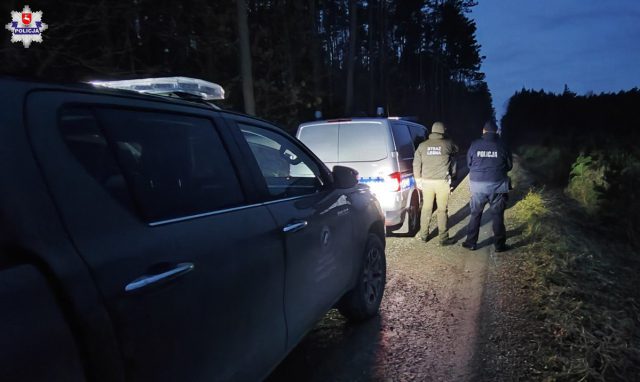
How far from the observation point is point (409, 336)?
12.8 ft

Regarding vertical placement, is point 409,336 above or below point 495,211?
below

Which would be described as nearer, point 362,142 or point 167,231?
point 167,231

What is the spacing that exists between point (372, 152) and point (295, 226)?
14.1ft

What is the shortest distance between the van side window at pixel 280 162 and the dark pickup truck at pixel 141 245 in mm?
133

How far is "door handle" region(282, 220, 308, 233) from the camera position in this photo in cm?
261

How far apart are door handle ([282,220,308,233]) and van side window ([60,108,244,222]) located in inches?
13.0

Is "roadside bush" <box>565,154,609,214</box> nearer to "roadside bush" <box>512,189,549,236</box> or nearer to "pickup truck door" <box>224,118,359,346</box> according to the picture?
"roadside bush" <box>512,189,549,236</box>

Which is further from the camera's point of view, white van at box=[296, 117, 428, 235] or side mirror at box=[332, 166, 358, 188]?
white van at box=[296, 117, 428, 235]

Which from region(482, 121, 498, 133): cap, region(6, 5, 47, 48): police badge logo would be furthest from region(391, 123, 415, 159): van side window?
region(6, 5, 47, 48): police badge logo

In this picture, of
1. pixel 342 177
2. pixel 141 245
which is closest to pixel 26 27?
pixel 342 177

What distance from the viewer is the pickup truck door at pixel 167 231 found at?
4.98ft

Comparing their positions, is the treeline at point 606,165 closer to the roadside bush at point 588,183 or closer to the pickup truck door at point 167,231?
the roadside bush at point 588,183

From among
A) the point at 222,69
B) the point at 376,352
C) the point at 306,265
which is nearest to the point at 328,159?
the point at 376,352

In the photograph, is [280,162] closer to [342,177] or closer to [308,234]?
[342,177]
